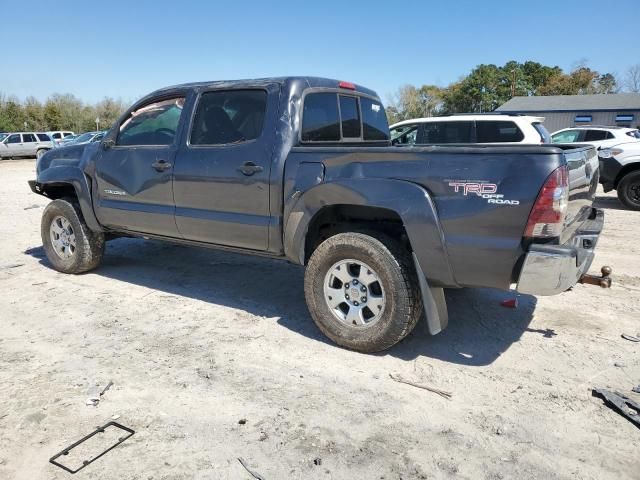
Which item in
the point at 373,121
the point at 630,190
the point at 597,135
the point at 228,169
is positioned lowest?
the point at 630,190

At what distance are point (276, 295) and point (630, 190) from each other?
846cm

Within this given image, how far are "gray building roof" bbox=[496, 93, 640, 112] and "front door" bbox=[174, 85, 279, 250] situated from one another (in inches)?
1801

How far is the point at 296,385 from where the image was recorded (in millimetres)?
3410

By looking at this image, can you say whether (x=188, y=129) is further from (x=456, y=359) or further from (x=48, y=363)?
(x=456, y=359)

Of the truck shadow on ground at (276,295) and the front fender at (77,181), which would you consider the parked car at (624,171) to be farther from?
the front fender at (77,181)

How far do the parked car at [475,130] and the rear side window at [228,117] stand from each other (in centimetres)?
535

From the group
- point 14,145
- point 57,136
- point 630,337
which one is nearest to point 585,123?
point 57,136

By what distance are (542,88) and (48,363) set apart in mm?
68564

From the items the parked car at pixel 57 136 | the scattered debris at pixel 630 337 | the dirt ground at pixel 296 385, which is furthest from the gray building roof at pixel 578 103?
the scattered debris at pixel 630 337

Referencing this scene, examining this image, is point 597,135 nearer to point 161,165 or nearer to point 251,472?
point 161,165

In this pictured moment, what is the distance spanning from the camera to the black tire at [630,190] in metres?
10.2

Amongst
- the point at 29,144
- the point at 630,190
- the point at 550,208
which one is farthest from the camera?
the point at 29,144

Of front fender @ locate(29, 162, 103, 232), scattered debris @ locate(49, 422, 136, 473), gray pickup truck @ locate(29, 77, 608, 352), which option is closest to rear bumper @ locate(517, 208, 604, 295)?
gray pickup truck @ locate(29, 77, 608, 352)

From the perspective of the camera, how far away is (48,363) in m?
3.73
